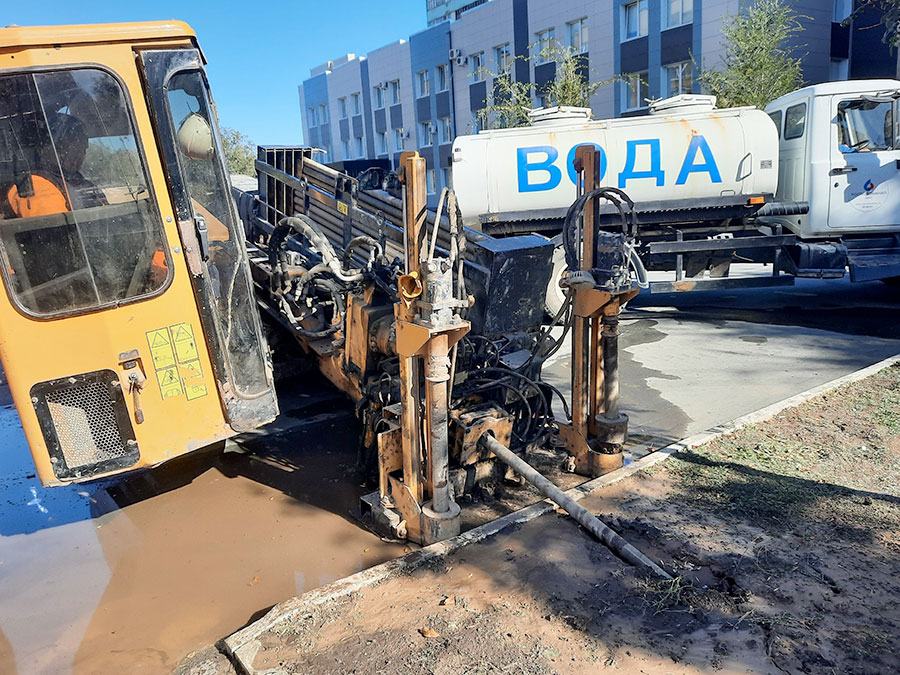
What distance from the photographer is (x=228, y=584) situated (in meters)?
3.43

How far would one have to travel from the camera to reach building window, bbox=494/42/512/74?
77.5ft

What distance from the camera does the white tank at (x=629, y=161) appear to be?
854 cm

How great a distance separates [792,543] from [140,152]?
387 cm

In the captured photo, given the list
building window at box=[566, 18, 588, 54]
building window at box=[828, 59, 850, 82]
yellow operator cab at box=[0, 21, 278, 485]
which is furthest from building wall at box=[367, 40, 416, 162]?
yellow operator cab at box=[0, 21, 278, 485]

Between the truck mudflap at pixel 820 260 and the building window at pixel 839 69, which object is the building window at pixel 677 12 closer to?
the building window at pixel 839 69

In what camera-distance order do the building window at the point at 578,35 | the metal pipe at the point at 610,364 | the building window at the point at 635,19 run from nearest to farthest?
1. the metal pipe at the point at 610,364
2. the building window at the point at 635,19
3. the building window at the point at 578,35

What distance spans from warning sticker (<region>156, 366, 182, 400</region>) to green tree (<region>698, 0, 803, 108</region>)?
41.7 feet

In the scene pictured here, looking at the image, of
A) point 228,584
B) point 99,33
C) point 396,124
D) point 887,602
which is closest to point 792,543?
point 887,602

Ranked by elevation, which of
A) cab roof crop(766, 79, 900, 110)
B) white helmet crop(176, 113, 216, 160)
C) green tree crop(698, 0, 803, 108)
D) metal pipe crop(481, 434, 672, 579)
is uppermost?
green tree crop(698, 0, 803, 108)

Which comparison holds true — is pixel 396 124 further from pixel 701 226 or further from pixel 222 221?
pixel 222 221

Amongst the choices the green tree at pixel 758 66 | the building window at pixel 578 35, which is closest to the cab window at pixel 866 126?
the green tree at pixel 758 66

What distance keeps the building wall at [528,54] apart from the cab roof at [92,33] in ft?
18.7

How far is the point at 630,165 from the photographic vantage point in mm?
8633

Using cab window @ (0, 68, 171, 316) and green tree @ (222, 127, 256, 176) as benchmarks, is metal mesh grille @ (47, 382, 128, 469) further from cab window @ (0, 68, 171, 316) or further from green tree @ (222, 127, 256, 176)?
green tree @ (222, 127, 256, 176)
